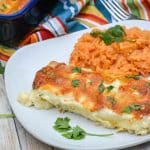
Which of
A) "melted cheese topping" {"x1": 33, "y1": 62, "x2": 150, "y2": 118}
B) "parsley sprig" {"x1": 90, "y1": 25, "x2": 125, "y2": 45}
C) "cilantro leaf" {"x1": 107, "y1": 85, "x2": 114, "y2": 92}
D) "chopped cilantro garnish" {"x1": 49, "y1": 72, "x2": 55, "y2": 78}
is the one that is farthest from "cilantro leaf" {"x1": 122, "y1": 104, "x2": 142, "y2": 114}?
"parsley sprig" {"x1": 90, "y1": 25, "x2": 125, "y2": 45}

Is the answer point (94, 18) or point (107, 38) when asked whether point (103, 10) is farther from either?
point (107, 38)

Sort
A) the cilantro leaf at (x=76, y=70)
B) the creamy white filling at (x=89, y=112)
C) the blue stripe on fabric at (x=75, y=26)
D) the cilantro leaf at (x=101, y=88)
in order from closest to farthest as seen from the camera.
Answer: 1. the creamy white filling at (x=89, y=112)
2. the cilantro leaf at (x=101, y=88)
3. the cilantro leaf at (x=76, y=70)
4. the blue stripe on fabric at (x=75, y=26)

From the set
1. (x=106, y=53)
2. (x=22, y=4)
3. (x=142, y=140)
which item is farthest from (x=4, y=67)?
(x=142, y=140)

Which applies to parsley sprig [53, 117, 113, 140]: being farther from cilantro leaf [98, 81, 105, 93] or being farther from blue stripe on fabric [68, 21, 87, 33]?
blue stripe on fabric [68, 21, 87, 33]

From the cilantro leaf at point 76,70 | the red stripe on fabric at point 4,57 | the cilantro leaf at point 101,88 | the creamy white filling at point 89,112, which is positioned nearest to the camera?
the creamy white filling at point 89,112

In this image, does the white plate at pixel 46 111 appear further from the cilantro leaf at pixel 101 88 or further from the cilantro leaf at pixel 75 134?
the cilantro leaf at pixel 101 88

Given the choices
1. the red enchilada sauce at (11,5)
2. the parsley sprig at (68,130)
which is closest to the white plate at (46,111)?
the parsley sprig at (68,130)
